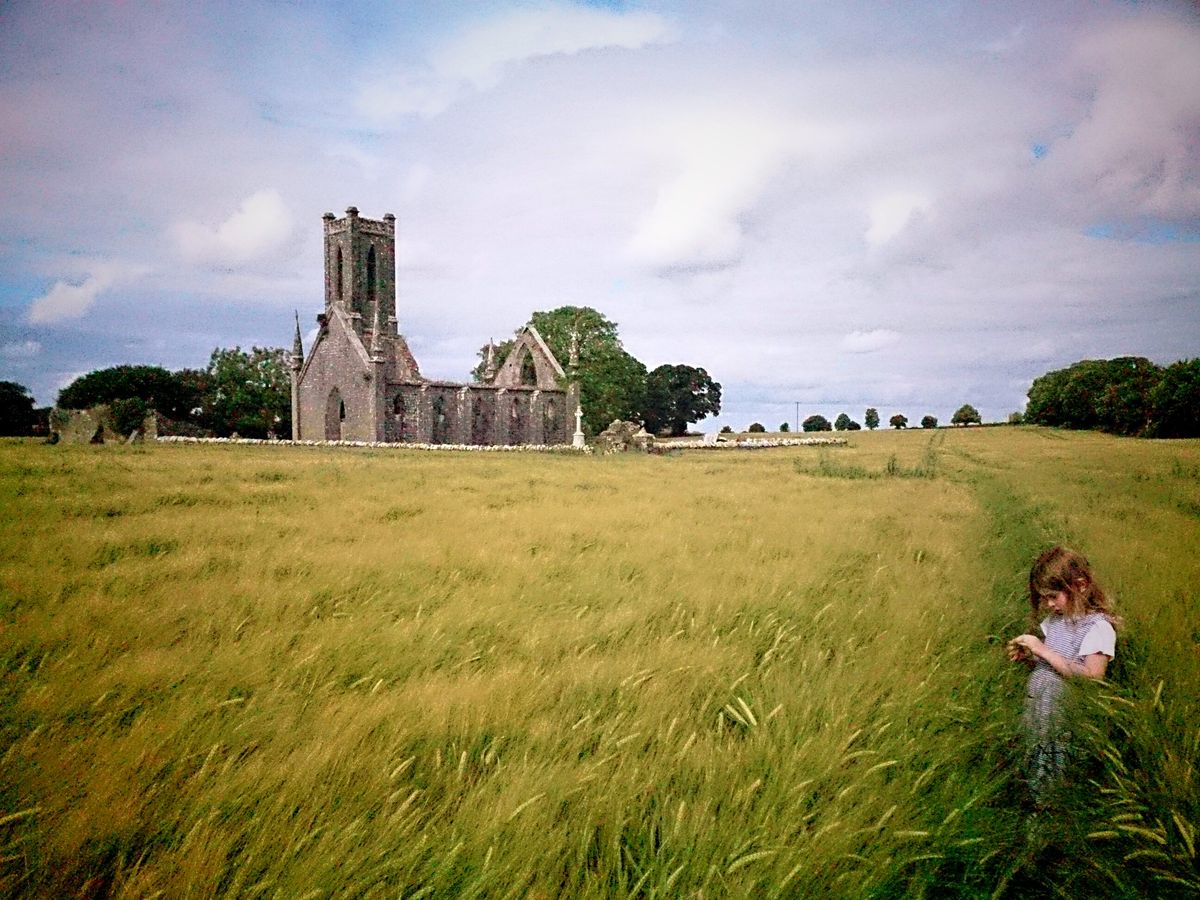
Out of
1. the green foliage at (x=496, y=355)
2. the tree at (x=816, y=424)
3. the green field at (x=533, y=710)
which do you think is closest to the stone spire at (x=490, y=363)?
the green foliage at (x=496, y=355)

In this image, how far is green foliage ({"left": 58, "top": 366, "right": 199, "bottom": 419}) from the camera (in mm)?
4371

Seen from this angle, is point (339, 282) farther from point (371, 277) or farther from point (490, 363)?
point (490, 363)

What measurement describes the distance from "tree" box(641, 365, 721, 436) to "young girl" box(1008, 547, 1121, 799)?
66.8m

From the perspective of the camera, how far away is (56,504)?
3582 mm

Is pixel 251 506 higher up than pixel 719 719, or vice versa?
pixel 251 506

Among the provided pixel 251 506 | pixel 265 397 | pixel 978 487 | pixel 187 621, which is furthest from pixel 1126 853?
pixel 265 397

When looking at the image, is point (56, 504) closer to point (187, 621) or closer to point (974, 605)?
point (187, 621)

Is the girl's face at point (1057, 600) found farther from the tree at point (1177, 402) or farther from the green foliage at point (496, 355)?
the green foliage at point (496, 355)

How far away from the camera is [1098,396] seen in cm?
583

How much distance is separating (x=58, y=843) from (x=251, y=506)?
415 centimetres

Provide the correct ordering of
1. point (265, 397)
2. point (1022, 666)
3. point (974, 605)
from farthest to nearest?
point (265, 397) < point (974, 605) < point (1022, 666)

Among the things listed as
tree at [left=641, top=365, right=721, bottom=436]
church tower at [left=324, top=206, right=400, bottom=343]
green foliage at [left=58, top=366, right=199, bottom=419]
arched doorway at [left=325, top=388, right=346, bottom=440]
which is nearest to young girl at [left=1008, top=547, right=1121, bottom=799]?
green foliage at [left=58, top=366, right=199, bottom=419]

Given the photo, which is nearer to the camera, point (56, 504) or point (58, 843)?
point (58, 843)

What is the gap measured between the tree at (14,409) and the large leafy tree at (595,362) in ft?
166
